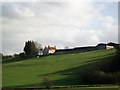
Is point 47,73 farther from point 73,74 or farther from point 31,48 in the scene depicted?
point 31,48

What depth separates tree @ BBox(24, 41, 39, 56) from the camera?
93.0 m

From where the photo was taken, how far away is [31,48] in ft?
312

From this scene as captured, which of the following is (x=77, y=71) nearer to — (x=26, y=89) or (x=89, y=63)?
(x=89, y=63)

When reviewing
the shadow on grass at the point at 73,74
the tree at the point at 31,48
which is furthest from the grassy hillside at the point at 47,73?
the tree at the point at 31,48

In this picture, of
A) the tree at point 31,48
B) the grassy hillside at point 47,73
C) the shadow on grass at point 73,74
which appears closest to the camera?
the shadow on grass at point 73,74

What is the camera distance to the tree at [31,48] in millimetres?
92994

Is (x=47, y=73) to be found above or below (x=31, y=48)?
below

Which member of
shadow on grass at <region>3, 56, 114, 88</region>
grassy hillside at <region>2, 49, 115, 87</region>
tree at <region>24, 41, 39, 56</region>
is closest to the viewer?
shadow on grass at <region>3, 56, 114, 88</region>

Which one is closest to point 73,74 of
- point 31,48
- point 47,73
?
point 47,73

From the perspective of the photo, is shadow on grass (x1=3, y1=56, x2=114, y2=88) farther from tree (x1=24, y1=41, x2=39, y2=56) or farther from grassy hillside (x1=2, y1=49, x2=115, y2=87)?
tree (x1=24, y1=41, x2=39, y2=56)

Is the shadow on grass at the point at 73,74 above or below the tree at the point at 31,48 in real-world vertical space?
below

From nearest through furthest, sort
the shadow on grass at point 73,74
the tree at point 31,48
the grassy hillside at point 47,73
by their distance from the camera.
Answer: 1. the shadow on grass at point 73,74
2. the grassy hillside at point 47,73
3. the tree at point 31,48

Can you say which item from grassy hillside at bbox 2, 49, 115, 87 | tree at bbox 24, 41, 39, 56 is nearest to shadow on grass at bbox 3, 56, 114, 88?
grassy hillside at bbox 2, 49, 115, 87

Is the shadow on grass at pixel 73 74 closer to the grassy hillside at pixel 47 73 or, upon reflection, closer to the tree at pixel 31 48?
the grassy hillside at pixel 47 73
